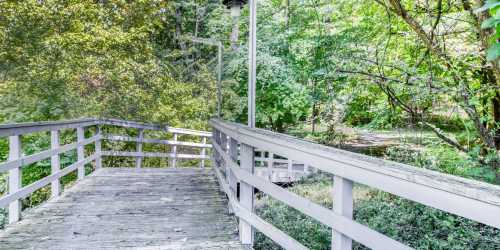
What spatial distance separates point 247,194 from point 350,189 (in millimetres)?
1540

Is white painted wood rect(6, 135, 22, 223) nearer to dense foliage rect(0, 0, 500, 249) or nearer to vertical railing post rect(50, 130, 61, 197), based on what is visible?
vertical railing post rect(50, 130, 61, 197)

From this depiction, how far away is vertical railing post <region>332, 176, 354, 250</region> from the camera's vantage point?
5.98 ft

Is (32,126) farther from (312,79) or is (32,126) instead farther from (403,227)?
(312,79)

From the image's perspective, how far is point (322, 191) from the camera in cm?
733

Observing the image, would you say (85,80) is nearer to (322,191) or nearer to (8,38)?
(8,38)

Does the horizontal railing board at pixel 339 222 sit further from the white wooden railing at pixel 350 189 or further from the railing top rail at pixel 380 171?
the railing top rail at pixel 380 171

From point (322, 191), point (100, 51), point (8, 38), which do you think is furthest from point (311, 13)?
point (8, 38)

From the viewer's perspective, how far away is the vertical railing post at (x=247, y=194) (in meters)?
3.23

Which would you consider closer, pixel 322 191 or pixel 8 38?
pixel 322 191

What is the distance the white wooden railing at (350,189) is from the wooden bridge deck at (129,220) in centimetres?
65

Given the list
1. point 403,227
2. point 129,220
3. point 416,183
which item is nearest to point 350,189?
point 416,183

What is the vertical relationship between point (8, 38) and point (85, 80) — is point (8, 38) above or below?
above

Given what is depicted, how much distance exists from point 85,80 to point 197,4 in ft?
29.2

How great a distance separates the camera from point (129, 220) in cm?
412
